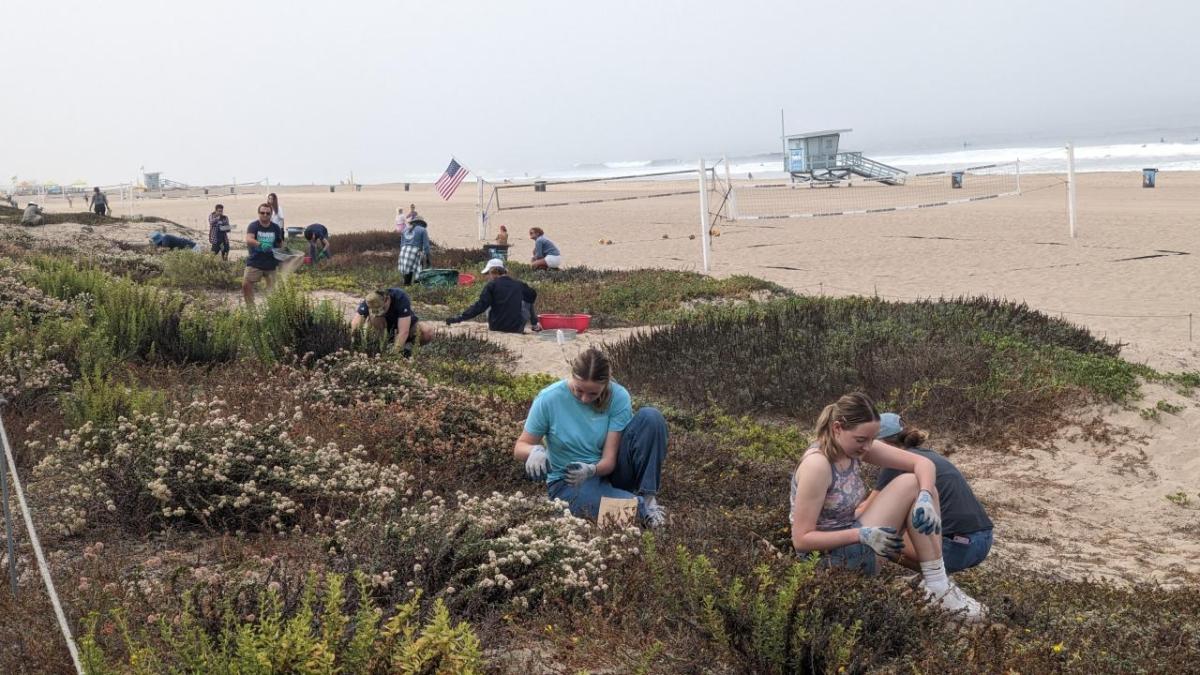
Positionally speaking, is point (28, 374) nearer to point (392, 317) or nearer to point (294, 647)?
point (392, 317)

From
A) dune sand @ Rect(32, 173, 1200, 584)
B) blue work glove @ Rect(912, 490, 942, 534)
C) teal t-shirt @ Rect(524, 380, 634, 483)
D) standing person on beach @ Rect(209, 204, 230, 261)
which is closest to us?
blue work glove @ Rect(912, 490, 942, 534)

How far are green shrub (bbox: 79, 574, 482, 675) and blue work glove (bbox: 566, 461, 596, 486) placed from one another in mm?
2277

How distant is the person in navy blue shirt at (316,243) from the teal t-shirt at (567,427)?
49.8ft

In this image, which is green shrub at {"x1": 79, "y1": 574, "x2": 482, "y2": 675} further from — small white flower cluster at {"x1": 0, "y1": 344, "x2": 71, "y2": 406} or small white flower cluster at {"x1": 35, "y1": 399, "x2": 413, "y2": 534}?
small white flower cluster at {"x1": 0, "y1": 344, "x2": 71, "y2": 406}

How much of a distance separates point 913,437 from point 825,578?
1394mm

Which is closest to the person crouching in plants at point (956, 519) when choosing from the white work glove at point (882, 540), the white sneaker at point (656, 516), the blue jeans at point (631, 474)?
the white work glove at point (882, 540)

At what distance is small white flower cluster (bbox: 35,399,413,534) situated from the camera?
491cm

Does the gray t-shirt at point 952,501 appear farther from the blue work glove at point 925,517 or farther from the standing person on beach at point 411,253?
the standing person on beach at point 411,253

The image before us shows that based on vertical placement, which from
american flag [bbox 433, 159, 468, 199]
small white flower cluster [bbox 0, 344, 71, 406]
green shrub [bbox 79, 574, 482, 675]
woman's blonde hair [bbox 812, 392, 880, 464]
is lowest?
green shrub [bbox 79, 574, 482, 675]

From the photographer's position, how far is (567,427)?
19.2 feet

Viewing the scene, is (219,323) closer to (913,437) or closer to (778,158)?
(913,437)

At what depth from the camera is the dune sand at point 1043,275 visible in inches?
276

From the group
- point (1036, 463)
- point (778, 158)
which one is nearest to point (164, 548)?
point (1036, 463)

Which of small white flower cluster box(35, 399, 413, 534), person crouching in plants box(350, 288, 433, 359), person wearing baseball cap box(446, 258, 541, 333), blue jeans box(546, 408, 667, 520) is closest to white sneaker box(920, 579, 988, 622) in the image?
blue jeans box(546, 408, 667, 520)
